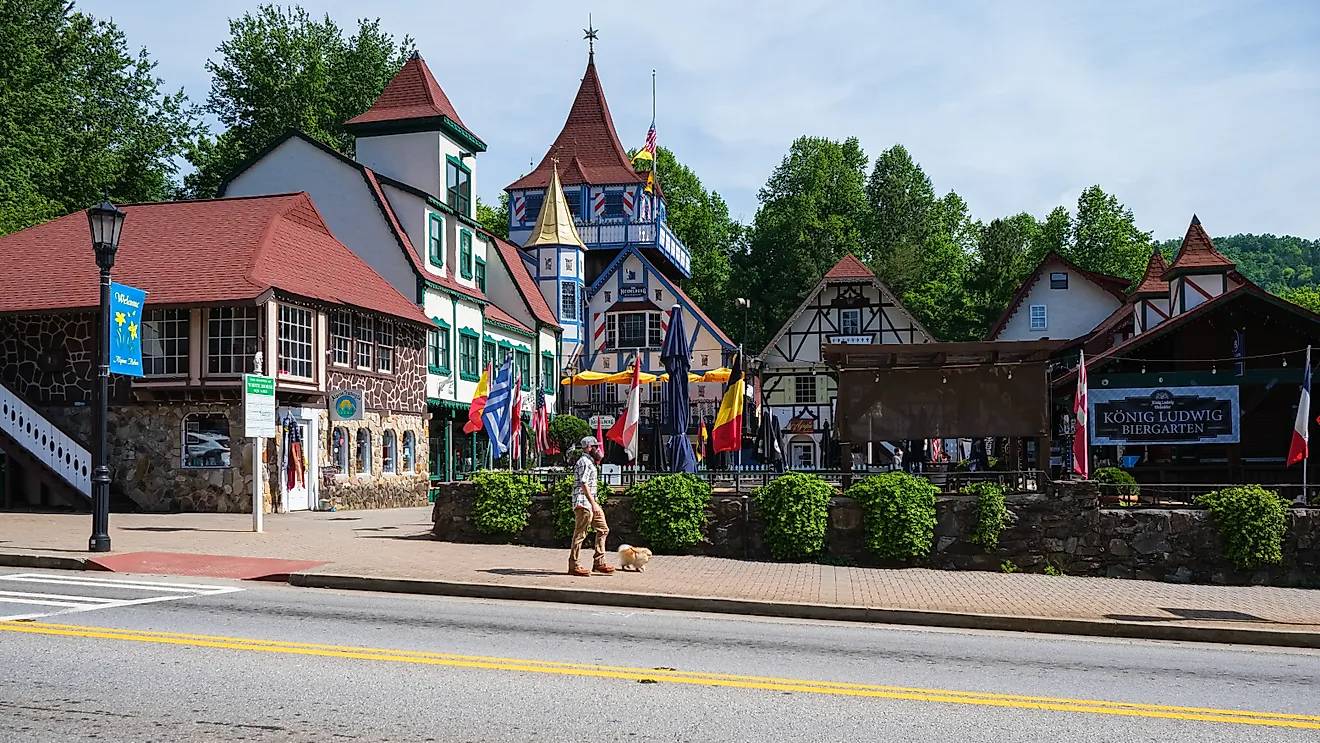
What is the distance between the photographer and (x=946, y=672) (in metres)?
9.05

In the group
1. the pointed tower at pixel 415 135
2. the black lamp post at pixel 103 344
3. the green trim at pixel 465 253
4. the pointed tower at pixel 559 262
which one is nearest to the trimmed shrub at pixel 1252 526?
the black lamp post at pixel 103 344

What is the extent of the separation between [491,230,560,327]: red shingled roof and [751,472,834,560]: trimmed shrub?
2637 cm

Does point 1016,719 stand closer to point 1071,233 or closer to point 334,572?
point 334,572

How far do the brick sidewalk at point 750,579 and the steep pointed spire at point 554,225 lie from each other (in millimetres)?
30725

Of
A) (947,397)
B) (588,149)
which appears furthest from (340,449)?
(588,149)

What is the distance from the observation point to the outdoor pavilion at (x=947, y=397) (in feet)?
58.2

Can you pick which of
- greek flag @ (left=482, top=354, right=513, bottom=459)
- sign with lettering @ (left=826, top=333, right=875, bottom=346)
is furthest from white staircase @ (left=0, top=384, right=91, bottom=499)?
sign with lettering @ (left=826, top=333, right=875, bottom=346)

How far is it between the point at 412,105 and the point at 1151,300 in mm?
28436

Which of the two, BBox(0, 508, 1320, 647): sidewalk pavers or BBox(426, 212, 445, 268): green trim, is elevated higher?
BBox(426, 212, 445, 268): green trim

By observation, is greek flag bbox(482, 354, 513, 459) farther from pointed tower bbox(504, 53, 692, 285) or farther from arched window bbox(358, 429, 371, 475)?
pointed tower bbox(504, 53, 692, 285)

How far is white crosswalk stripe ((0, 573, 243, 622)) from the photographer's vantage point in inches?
437

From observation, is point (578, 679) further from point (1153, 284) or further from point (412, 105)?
point (1153, 284)

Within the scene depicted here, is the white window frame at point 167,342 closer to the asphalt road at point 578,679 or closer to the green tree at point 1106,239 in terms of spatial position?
the asphalt road at point 578,679

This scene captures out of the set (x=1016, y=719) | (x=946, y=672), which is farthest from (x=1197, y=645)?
(x=1016, y=719)
